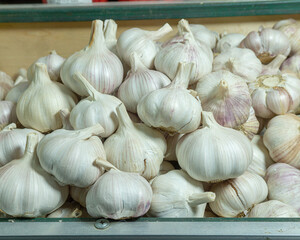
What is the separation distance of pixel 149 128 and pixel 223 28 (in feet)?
2.19

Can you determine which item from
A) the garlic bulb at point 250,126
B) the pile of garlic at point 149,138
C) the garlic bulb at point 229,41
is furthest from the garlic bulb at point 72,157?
the garlic bulb at point 229,41

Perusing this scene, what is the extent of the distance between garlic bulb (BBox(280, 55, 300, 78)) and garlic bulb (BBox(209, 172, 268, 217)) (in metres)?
0.49

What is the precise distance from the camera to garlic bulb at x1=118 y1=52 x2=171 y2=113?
78cm

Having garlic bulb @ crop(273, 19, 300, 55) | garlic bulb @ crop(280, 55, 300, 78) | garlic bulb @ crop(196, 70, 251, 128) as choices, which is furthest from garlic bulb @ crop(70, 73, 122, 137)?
garlic bulb @ crop(273, 19, 300, 55)

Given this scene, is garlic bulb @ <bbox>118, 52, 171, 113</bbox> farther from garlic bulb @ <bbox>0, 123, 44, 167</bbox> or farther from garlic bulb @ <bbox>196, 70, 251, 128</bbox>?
garlic bulb @ <bbox>0, 123, 44, 167</bbox>

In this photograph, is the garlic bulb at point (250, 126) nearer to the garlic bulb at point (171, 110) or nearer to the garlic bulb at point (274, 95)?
the garlic bulb at point (274, 95)

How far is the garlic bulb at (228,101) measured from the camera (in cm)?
78

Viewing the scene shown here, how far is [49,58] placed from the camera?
0.93m

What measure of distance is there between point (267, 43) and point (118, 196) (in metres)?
0.74

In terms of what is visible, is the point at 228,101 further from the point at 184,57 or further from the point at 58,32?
the point at 58,32

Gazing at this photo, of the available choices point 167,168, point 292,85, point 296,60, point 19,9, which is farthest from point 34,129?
point 296,60

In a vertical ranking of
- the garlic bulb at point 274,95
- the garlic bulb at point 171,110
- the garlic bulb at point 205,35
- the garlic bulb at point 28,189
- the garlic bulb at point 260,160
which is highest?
the garlic bulb at point 205,35

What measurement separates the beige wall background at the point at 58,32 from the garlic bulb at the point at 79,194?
68 centimetres

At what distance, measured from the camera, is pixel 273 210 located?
69cm
